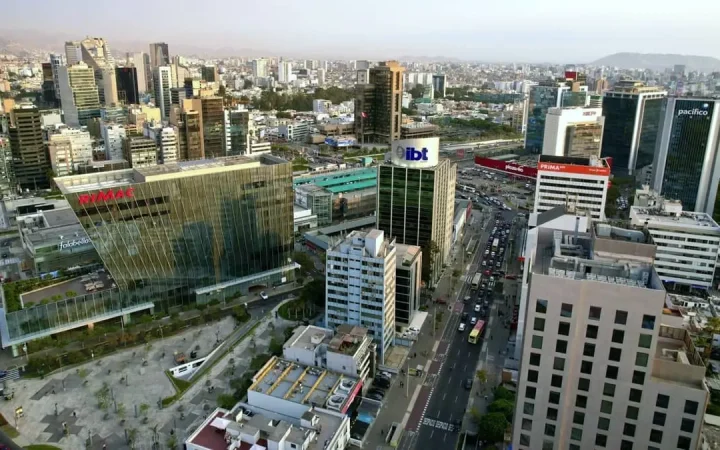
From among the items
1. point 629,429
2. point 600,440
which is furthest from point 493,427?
point 629,429

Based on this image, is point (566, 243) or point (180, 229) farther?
point (180, 229)

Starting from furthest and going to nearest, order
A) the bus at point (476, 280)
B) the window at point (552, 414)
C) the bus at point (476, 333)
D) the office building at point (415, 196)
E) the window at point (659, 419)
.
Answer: the bus at point (476, 280) → the office building at point (415, 196) → the bus at point (476, 333) → the window at point (552, 414) → the window at point (659, 419)

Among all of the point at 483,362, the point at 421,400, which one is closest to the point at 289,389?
the point at 421,400

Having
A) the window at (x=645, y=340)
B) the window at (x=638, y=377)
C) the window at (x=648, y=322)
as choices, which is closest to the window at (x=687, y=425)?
the window at (x=638, y=377)

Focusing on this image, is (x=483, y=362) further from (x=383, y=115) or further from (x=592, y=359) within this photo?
(x=383, y=115)

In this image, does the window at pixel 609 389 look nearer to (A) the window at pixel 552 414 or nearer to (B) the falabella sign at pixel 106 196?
(A) the window at pixel 552 414
